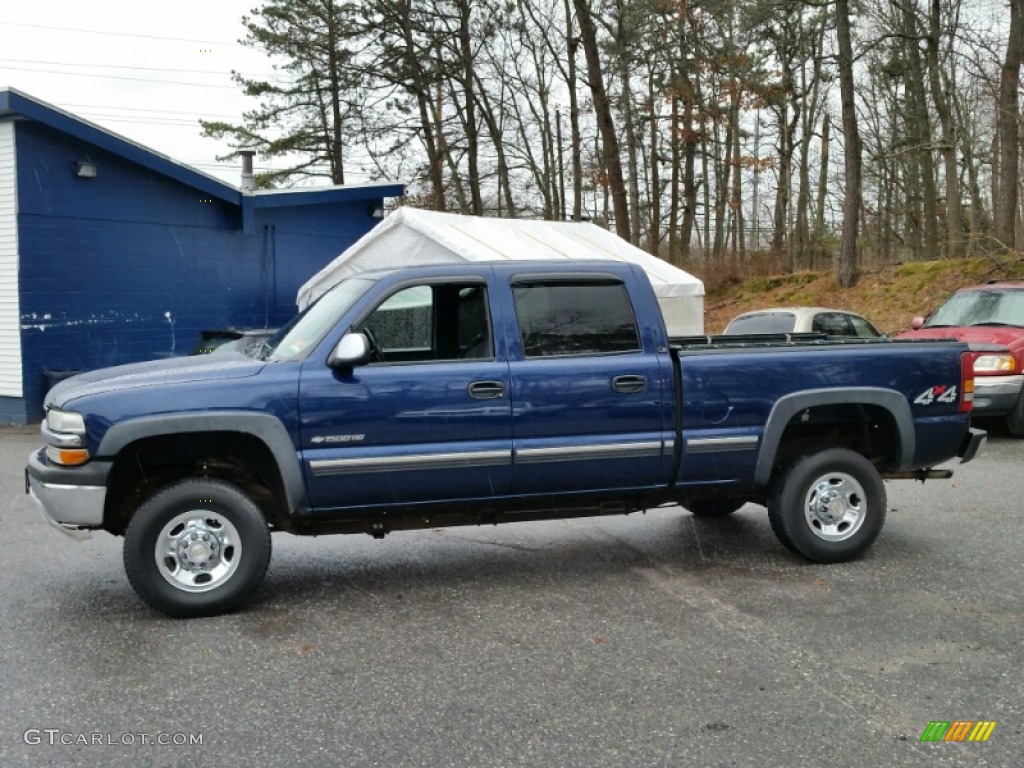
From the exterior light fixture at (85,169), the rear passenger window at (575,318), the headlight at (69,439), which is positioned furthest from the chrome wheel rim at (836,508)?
the exterior light fixture at (85,169)

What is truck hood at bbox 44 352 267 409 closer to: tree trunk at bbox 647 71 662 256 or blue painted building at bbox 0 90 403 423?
blue painted building at bbox 0 90 403 423

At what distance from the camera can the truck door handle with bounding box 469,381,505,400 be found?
5.43m

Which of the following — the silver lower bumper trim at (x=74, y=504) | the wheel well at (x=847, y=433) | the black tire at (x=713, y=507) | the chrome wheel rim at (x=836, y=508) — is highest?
the wheel well at (x=847, y=433)

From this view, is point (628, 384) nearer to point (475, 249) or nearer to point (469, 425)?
point (469, 425)

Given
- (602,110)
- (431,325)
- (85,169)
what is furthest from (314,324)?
(602,110)

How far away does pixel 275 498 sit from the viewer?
555 centimetres

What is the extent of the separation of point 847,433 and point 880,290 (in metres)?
19.0

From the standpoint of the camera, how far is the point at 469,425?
17.8ft

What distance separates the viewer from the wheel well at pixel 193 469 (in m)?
5.27

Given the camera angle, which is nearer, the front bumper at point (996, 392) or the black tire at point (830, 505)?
the black tire at point (830, 505)

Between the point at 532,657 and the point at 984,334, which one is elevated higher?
the point at 984,334

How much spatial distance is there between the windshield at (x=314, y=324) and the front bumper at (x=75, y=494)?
1166 mm

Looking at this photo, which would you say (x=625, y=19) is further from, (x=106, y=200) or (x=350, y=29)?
(x=106, y=200)
